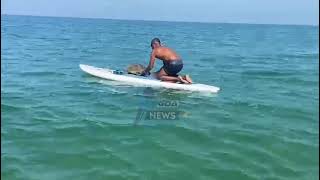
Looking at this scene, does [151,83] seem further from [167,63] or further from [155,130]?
[155,130]

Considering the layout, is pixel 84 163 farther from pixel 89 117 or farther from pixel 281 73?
pixel 281 73

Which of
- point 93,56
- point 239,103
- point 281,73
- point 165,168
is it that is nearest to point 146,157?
point 165,168

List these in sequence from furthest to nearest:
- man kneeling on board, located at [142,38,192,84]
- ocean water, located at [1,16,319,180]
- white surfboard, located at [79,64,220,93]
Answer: white surfboard, located at [79,64,220,93]
man kneeling on board, located at [142,38,192,84]
ocean water, located at [1,16,319,180]

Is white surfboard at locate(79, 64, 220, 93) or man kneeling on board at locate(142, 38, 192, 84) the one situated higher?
man kneeling on board at locate(142, 38, 192, 84)

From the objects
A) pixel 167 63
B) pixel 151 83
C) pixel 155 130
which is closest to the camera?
pixel 155 130

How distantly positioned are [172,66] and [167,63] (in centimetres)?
21

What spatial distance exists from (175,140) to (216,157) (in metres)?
1.36

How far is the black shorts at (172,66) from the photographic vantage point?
1611 centimetres

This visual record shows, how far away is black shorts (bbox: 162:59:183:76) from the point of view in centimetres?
1611

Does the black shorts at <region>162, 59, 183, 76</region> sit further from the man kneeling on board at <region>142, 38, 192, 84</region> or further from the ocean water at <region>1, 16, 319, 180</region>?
the ocean water at <region>1, 16, 319, 180</region>

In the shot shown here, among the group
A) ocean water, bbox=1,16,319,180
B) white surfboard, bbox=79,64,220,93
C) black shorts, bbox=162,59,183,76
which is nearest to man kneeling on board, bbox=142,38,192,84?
black shorts, bbox=162,59,183,76

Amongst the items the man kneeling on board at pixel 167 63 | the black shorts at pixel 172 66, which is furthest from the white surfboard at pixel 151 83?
the black shorts at pixel 172 66

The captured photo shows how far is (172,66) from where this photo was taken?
1625 centimetres

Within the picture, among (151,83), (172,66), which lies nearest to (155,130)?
(151,83)
